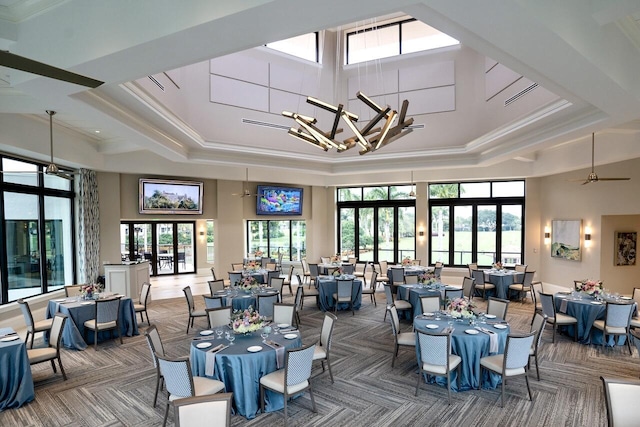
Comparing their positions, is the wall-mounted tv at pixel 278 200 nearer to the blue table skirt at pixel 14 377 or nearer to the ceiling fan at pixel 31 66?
the blue table skirt at pixel 14 377

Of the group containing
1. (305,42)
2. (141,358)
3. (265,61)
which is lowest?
(141,358)

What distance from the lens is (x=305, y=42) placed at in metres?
10.6

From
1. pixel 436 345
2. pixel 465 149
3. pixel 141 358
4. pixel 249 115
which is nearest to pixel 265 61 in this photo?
pixel 249 115

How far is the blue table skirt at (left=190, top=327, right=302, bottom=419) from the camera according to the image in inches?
172

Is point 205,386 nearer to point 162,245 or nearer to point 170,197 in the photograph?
point 170,197

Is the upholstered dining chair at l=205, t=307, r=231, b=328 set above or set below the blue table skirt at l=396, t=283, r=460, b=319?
above

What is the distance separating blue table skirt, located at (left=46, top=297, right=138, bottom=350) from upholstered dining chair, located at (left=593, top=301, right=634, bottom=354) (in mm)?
8856

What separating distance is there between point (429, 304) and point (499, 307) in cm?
116

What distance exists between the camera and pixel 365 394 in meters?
4.95

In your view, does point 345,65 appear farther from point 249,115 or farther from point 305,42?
point 249,115

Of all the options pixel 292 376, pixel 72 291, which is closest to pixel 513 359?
pixel 292 376

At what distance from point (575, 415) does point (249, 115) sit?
29.1 feet

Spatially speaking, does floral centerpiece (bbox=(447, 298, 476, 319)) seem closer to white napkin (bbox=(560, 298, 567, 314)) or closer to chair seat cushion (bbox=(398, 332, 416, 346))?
chair seat cushion (bbox=(398, 332, 416, 346))

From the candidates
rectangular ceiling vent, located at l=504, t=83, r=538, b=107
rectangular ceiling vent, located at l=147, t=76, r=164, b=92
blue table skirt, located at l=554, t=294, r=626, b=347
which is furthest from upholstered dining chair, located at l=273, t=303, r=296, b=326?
rectangular ceiling vent, located at l=504, t=83, r=538, b=107
